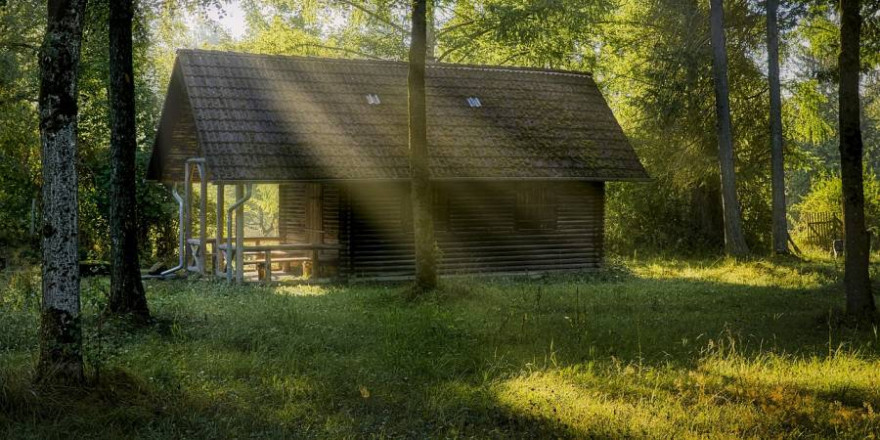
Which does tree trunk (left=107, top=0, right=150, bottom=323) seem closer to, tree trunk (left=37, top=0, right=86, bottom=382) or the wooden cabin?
tree trunk (left=37, top=0, right=86, bottom=382)

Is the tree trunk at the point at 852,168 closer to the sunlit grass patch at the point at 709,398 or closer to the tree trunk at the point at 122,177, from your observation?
the sunlit grass patch at the point at 709,398

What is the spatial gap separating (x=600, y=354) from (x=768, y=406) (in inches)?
107

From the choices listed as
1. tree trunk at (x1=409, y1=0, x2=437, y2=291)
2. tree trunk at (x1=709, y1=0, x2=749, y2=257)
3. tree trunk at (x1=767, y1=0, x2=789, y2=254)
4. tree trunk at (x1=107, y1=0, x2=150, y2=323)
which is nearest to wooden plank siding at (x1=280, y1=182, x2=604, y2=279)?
tree trunk at (x1=709, y1=0, x2=749, y2=257)

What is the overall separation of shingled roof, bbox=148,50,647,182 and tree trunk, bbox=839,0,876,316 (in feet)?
32.6

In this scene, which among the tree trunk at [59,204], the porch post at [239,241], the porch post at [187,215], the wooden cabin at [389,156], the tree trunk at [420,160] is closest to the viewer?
the tree trunk at [59,204]

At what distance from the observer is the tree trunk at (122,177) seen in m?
11.9

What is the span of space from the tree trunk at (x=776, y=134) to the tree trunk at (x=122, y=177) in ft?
63.8

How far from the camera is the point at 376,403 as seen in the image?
25.8 feet

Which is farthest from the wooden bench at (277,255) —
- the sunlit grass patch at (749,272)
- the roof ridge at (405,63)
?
the sunlit grass patch at (749,272)

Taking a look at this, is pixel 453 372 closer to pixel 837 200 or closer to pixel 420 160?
pixel 420 160

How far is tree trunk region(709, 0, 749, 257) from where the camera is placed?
81.0 feet

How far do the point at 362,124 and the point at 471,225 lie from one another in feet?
13.1

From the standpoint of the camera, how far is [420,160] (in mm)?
15734

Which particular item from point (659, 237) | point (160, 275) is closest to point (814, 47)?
point (659, 237)
